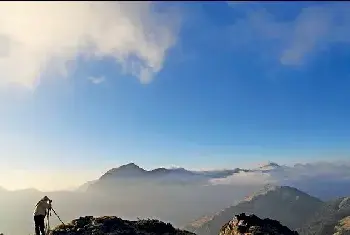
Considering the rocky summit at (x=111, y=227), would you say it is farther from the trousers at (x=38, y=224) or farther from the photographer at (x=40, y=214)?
the photographer at (x=40, y=214)

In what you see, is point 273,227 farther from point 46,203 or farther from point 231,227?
point 46,203

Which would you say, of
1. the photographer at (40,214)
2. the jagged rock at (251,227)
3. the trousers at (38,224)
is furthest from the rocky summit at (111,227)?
the jagged rock at (251,227)

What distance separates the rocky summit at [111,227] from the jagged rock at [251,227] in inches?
264

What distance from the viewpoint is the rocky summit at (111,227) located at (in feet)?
147

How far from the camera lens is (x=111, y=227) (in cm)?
4659

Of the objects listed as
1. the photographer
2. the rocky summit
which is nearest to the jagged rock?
the rocky summit

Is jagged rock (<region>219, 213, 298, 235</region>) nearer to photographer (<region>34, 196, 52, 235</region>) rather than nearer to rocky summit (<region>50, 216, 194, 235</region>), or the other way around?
rocky summit (<region>50, 216, 194, 235</region>)

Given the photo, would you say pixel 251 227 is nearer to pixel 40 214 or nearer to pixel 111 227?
pixel 111 227

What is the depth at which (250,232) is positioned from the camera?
1533 inches

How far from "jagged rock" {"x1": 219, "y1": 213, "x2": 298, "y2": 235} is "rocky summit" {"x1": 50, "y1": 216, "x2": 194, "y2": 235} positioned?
22.0ft

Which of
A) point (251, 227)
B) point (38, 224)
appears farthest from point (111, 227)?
point (251, 227)

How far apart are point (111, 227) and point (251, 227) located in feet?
56.2

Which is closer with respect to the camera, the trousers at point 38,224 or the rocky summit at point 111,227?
the trousers at point 38,224

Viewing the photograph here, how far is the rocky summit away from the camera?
44.8 m
